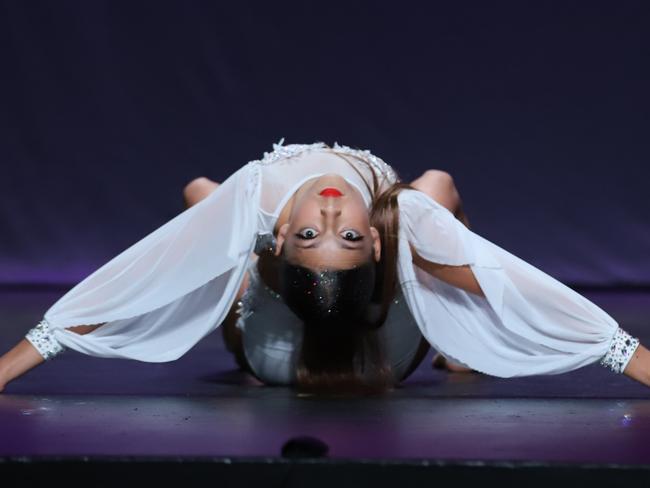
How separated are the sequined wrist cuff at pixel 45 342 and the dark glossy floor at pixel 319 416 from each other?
81mm

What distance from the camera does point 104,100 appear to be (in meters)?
4.28

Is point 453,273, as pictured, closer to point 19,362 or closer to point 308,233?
point 308,233

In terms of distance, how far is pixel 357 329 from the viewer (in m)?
2.23

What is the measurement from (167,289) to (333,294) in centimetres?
34

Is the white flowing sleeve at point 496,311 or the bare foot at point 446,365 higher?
the white flowing sleeve at point 496,311

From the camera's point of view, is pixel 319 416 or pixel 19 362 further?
pixel 19 362

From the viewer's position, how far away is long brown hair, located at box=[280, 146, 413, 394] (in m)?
2.14

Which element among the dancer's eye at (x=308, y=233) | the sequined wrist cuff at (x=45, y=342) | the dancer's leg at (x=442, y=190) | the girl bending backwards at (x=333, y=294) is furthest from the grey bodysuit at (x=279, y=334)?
the sequined wrist cuff at (x=45, y=342)

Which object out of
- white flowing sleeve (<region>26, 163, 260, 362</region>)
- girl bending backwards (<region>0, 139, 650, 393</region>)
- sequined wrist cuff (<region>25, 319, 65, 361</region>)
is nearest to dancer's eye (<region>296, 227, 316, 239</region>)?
girl bending backwards (<region>0, 139, 650, 393</region>)

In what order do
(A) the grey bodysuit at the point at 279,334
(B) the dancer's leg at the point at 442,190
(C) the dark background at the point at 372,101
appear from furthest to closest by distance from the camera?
(C) the dark background at the point at 372,101, (B) the dancer's leg at the point at 442,190, (A) the grey bodysuit at the point at 279,334

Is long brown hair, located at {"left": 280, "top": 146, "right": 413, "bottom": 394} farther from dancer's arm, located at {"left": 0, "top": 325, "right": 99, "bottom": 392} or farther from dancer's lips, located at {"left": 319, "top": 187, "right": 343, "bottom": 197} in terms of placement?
dancer's arm, located at {"left": 0, "top": 325, "right": 99, "bottom": 392}

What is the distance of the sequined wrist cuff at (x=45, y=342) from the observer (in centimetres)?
208

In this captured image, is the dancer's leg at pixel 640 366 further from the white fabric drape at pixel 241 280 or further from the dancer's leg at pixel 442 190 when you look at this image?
the dancer's leg at pixel 442 190

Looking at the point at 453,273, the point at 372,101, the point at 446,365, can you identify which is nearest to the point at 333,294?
the point at 453,273
